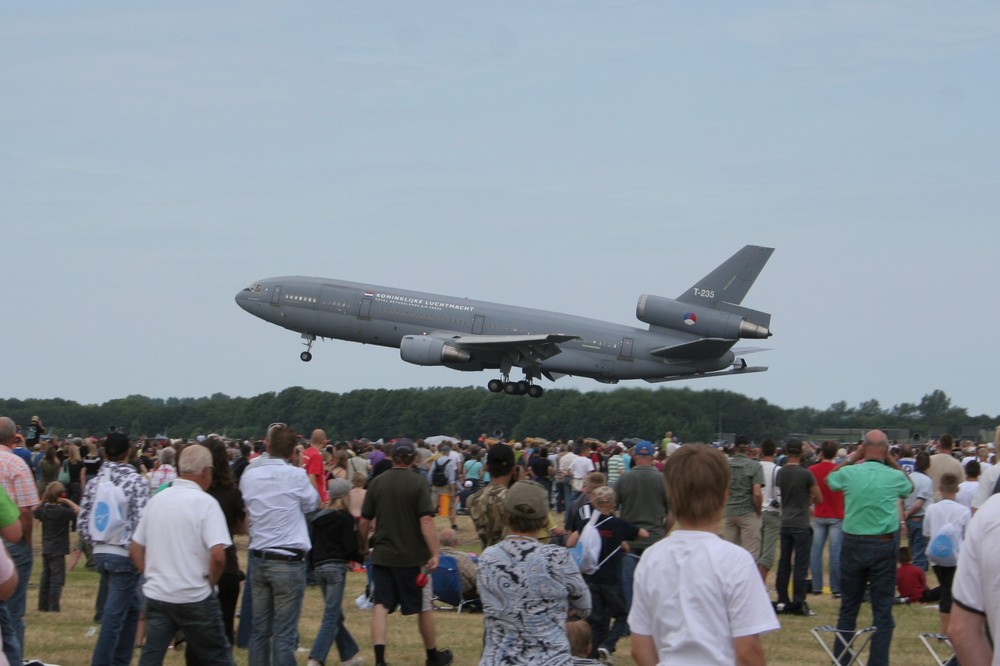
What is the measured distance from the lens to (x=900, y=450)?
2147 cm

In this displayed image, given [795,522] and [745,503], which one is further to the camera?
[795,522]

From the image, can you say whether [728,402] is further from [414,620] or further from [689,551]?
[689,551]

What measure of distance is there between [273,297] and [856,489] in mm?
31728

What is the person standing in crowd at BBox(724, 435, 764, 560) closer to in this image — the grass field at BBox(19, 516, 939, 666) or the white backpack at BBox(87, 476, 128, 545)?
the grass field at BBox(19, 516, 939, 666)

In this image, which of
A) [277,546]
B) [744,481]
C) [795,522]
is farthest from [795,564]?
[277,546]

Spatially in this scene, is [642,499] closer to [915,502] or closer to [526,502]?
[526,502]

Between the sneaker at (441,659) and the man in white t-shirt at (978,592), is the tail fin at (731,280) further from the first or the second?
the man in white t-shirt at (978,592)

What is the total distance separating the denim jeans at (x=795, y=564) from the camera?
13164 millimetres

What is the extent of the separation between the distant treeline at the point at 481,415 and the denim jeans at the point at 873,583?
96.0 feet

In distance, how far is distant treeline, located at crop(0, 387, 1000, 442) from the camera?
38938 mm

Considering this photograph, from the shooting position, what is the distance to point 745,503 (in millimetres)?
12609

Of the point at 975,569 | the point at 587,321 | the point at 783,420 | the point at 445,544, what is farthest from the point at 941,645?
the point at 783,420

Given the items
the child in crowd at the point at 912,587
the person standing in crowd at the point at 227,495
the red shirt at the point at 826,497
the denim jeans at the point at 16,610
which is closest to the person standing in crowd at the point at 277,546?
the person standing in crowd at the point at 227,495

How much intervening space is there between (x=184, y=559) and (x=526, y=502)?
2119 mm
